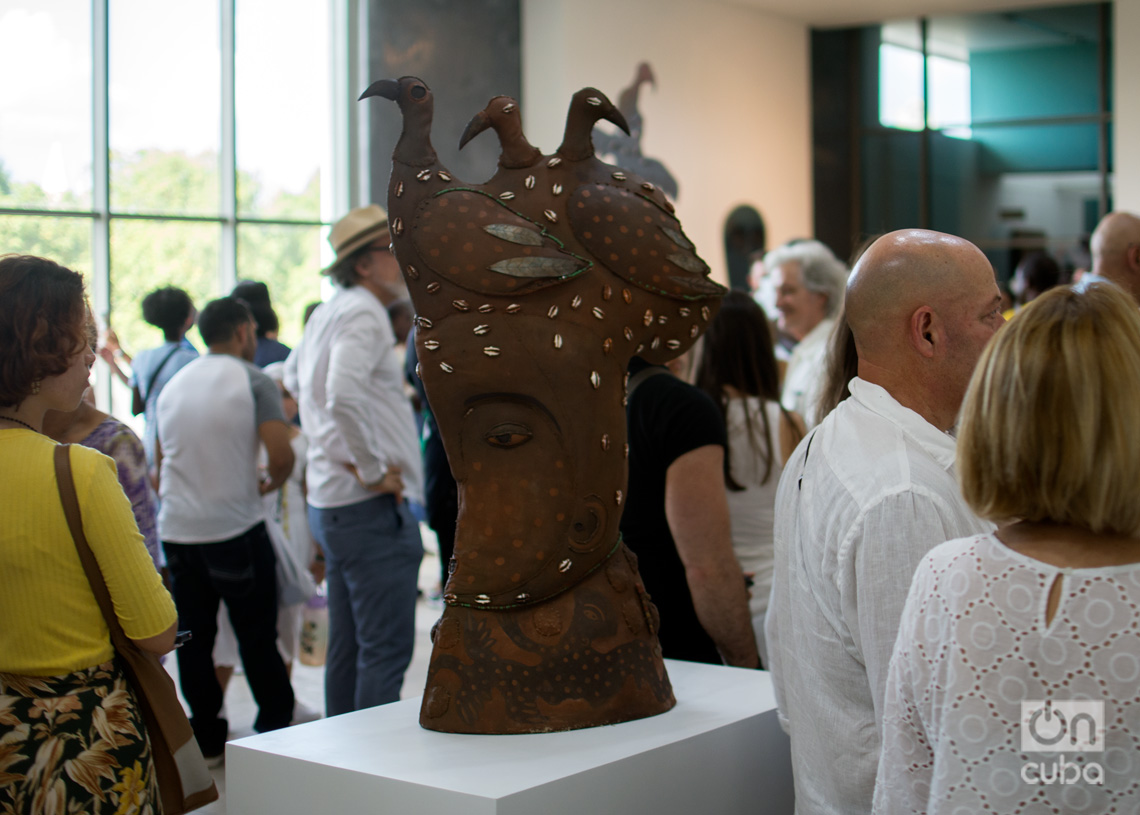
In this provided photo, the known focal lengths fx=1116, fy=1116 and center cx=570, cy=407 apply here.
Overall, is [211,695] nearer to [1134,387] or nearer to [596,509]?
[596,509]

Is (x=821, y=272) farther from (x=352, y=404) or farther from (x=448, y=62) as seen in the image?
(x=448, y=62)

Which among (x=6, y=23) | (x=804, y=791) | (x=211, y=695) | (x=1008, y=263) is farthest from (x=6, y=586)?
(x=1008, y=263)

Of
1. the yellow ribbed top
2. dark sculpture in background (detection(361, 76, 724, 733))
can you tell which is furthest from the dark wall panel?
the yellow ribbed top

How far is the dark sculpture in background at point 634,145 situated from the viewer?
374 inches

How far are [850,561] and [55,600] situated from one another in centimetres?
119

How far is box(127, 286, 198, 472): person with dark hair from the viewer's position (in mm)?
4047

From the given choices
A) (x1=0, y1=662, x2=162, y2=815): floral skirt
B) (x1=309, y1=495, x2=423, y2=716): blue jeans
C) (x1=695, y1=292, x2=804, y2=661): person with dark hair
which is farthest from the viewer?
(x1=309, y1=495, x2=423, y2=716): blue jeans

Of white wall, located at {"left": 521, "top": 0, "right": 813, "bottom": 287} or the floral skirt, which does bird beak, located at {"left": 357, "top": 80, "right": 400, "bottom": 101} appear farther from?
white wall, located at {"left": 521, "top": 0, "right": 813, "bottom": 287}

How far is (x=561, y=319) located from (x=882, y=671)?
84 cm

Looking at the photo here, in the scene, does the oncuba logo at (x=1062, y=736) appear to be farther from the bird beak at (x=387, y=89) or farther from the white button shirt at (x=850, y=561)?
the bird beak at (x=387, y=89)

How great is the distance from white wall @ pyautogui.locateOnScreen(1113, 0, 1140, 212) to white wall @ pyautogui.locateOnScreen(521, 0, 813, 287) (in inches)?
122

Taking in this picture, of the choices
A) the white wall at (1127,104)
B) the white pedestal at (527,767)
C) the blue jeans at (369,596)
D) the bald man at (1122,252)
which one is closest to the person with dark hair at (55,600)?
the white pedestal at (527,767)

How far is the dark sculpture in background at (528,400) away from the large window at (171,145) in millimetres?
6236

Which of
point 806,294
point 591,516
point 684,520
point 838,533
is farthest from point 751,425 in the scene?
point 806,294
